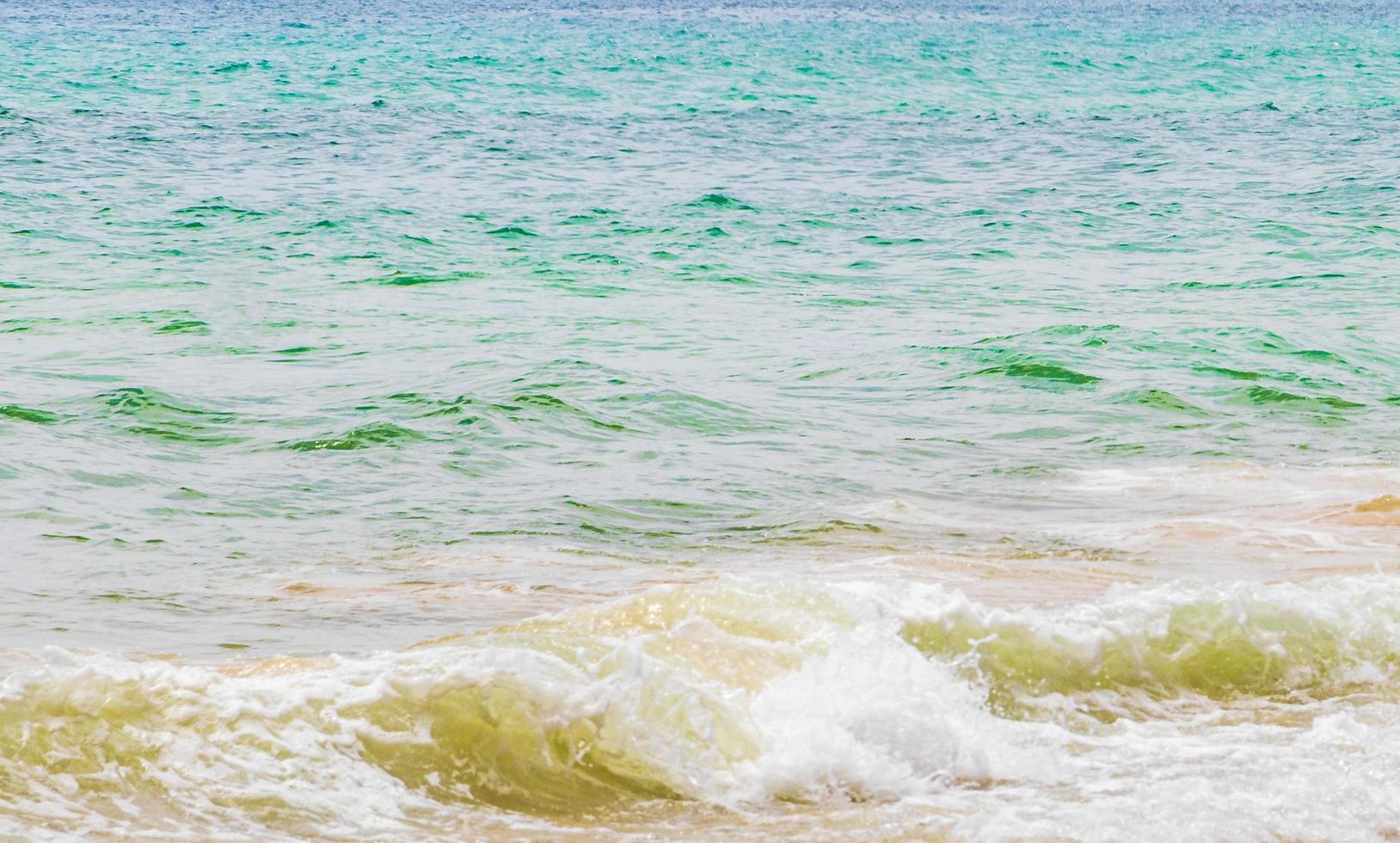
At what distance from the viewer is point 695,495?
8781mm

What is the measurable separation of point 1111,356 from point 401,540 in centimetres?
641

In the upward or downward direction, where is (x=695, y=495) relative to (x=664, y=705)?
downward

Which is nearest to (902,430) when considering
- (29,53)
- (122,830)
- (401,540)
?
(401,540)

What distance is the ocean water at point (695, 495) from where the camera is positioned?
5141 mm

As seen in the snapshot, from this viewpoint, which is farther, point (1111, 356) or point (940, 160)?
point (940, 160)

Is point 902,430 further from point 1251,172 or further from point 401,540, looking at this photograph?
point 1251,172

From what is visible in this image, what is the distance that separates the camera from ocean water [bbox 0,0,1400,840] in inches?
202

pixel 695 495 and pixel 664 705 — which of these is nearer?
pixel 664 705

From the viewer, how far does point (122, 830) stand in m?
4.63

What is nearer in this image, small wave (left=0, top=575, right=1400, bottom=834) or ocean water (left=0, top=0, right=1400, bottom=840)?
small wave (left=0, top=575, right=1400, bottom=834)

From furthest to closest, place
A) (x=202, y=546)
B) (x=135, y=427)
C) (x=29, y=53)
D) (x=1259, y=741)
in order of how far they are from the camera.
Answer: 1. (x=29, y=53)
2. (x=135, y=427)
3. (x=202, y=546)
4. (x=1259, y=741)

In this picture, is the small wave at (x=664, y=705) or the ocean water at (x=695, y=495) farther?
the ocean water at (x=695, y=495)

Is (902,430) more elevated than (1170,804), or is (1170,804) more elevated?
(1170,804)

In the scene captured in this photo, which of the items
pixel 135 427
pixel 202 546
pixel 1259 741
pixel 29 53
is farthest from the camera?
pixel 29 53
